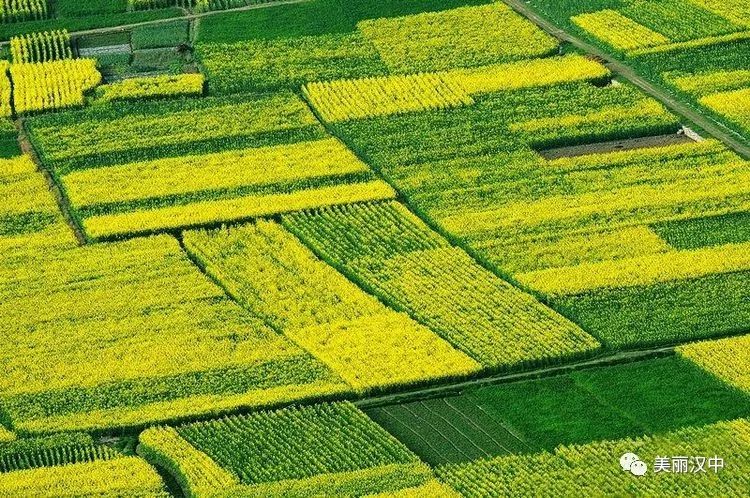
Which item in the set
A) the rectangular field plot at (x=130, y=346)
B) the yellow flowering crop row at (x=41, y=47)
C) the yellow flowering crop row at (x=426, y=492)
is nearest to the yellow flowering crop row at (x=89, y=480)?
the rectangular field plot at (x=130, y=346)

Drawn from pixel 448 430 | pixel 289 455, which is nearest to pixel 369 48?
pixel 448 430

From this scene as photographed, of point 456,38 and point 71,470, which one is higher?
point 456,38

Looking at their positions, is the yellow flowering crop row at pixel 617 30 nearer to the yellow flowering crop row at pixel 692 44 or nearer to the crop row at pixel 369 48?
the yellow flowering crop row at pixel 692 44

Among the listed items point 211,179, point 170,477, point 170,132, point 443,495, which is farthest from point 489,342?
point 170,132

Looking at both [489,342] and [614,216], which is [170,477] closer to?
[489,342]

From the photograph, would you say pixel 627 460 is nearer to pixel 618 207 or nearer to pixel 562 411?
pixel 562 411

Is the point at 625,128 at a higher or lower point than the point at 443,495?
higher
